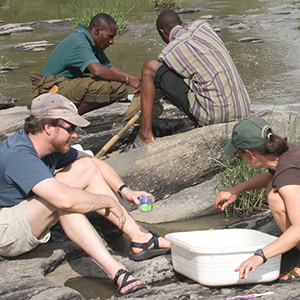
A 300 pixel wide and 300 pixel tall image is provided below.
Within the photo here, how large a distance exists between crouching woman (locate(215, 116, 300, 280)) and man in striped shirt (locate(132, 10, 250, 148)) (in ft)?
4.78

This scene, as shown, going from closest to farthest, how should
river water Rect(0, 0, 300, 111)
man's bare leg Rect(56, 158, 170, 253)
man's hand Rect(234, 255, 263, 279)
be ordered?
man's hand Rect(234, 255, 263, 279), man's bare leg Rect(56, 158, 170, 253), river water Rect(0, 0, 300, 111)

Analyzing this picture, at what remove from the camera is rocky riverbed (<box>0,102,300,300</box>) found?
9.20 feet

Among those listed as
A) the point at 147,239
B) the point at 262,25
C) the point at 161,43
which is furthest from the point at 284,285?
the point at 262,25

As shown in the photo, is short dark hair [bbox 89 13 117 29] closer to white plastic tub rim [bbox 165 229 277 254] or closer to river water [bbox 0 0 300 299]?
river water [bbox 0 0 300 299]

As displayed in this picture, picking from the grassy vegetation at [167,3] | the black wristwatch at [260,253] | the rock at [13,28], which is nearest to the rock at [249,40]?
the grassy vegetation at [167,3]

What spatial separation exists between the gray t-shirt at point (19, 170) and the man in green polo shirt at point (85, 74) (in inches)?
80.6

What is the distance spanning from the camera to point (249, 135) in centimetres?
287

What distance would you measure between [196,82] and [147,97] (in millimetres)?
400

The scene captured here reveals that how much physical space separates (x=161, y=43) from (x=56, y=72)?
5.39 m

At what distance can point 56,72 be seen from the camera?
17.6 ft

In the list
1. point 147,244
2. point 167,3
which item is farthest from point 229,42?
point 147,244

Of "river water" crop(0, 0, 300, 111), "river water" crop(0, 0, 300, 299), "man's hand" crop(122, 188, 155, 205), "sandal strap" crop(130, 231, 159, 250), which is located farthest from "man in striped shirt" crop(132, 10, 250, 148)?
"sandal strap" crop(130, 231, 159, 250)

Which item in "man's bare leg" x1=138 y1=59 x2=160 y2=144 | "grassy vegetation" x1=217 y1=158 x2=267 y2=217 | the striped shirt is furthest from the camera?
"man's bare leg" x1=138 y1=59 x2=160 y2=144

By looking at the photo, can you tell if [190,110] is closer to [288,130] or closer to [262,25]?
[288,130]
